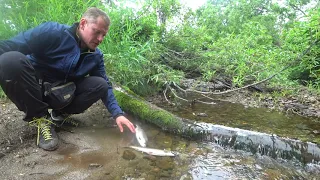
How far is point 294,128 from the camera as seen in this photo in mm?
3994

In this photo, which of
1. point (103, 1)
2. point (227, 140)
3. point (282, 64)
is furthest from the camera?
point (103, 1)

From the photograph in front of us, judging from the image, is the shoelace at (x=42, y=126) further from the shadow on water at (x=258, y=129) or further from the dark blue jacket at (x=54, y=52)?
the shadow on water at (x=258, y=129)

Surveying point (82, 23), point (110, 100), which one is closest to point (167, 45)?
point (110, 100)

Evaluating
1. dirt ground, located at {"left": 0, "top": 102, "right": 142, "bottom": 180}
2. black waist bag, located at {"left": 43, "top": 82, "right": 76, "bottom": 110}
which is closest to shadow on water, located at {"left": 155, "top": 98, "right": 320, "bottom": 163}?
dirt ground, located at {"left": 0, "top": 102, "right": 142, "bottom": 180}

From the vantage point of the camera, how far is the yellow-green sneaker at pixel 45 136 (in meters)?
2.65

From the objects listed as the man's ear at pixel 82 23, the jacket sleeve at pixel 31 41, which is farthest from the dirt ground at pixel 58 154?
the man's ear at pixel 82 23

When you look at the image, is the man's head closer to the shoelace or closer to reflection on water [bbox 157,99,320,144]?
the shoelace

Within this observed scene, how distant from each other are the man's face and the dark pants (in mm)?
467

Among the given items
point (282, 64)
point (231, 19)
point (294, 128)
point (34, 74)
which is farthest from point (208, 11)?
point (34, 74)

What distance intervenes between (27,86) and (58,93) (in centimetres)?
34

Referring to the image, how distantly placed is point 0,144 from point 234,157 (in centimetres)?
251

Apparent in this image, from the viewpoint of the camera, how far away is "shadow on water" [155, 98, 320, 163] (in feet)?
9.93

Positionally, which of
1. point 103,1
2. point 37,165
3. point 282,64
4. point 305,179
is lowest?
point 305,179

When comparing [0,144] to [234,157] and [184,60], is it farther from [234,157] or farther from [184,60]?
[184,60]
